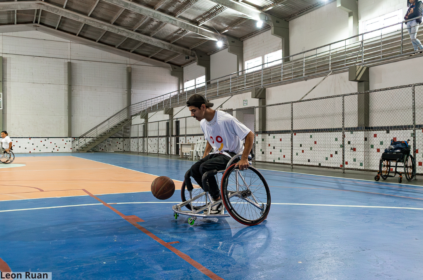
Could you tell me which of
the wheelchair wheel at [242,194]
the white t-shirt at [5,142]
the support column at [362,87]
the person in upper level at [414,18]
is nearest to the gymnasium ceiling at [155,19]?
the person in upper level at [414,18]

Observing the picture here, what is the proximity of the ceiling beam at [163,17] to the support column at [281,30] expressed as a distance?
15.5 ft

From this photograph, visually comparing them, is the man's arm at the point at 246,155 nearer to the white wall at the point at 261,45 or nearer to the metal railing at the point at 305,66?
the metal railing at the point at 305,66

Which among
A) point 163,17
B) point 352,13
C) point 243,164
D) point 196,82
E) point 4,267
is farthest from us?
point 196,82

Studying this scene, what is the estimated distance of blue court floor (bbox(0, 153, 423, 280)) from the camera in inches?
112

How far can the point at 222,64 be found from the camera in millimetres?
27453

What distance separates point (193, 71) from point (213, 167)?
27.9 meters

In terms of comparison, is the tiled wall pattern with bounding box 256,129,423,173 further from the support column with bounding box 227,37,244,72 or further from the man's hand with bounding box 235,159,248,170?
the support column with bounding box 227,37,244,72

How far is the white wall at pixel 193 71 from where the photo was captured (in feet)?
98.2

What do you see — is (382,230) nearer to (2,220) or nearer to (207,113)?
(207,113)

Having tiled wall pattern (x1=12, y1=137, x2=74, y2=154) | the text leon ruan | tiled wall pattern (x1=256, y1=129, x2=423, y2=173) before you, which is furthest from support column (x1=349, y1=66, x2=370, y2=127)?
tiled wall pattern (x1=12, y1=137, x2=74, y2=154)

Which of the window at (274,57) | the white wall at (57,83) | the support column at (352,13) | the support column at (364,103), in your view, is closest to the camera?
the support column at (364,103)

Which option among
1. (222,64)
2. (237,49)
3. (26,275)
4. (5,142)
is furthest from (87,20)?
(26,275)

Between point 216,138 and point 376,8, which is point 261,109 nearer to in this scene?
point 376,8

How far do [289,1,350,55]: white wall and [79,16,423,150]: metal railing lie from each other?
0.45 metres
